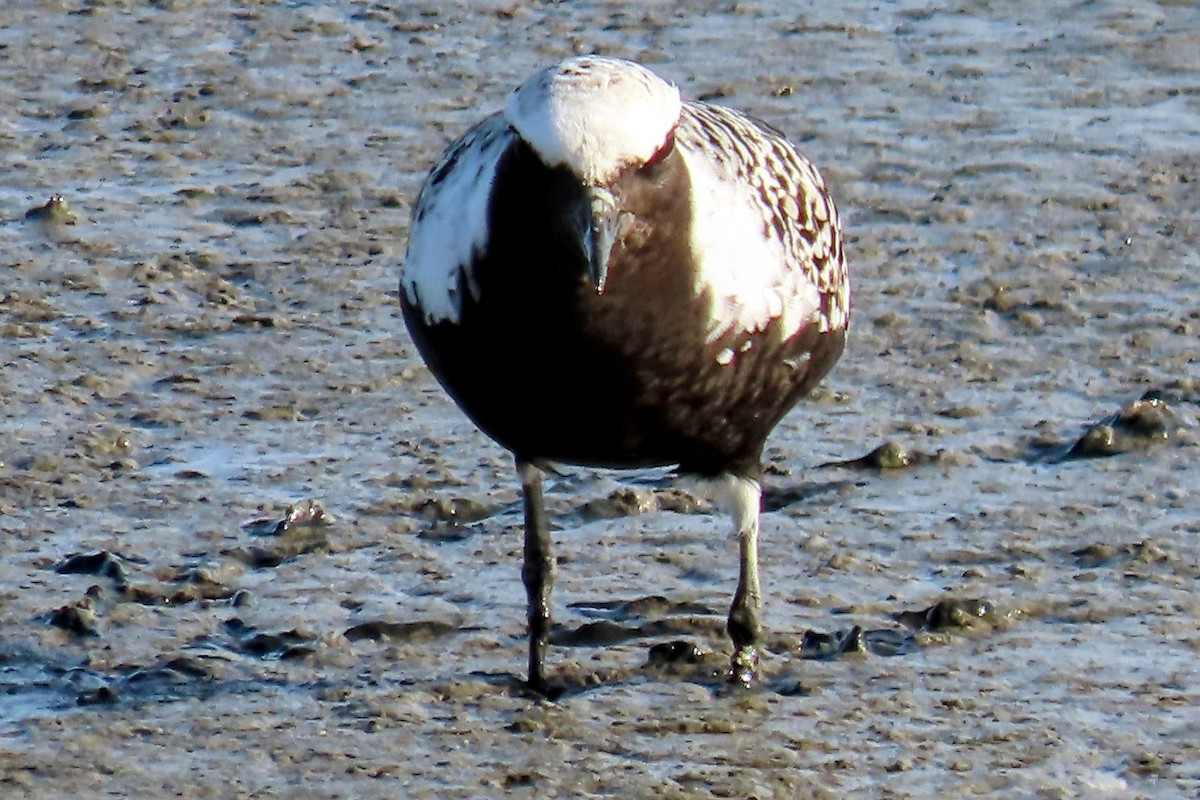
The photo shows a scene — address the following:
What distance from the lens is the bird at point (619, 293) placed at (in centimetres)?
581

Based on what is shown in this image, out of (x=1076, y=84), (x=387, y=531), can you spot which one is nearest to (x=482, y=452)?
(x=387, y=531)

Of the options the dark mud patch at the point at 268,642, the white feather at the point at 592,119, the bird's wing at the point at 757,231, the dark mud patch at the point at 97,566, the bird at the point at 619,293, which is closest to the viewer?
the white feather at the point at 592,119

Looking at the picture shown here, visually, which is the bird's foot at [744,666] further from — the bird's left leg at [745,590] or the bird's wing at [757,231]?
the bird's wing at [757,231]

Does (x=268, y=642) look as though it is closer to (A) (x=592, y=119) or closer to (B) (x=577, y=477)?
(B) (x=577, y=477)

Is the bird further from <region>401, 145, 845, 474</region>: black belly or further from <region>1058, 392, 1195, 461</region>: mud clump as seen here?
<region>1058, 392, 1195, 461</region>: mud clump

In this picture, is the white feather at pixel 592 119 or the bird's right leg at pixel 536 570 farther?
the bird's right leg at pixel 536 570

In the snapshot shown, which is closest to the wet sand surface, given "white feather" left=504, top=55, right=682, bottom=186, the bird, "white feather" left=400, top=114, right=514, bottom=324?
the bird

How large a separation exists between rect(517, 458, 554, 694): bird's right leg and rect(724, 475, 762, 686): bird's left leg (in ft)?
→ 1.62

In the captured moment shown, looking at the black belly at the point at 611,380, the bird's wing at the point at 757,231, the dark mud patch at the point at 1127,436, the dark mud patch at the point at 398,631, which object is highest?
the bird's wing at the point at 757,231

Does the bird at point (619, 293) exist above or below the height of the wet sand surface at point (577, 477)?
above

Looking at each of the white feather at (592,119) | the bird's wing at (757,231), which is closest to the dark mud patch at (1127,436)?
the bird's wing at (757,231)

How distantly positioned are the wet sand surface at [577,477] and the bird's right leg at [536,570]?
0.09 metres

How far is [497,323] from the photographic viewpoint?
20.1 feet

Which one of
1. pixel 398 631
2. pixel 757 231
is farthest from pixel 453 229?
pixel 398 631
